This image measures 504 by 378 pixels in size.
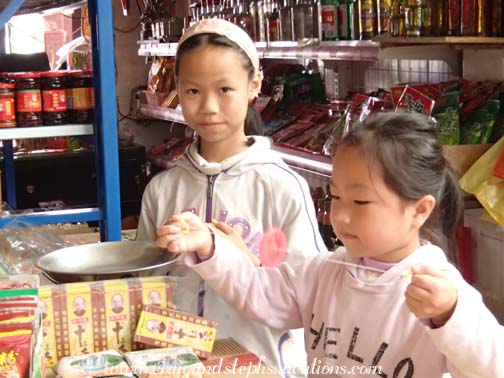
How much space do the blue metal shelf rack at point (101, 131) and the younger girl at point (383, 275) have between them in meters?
0.94

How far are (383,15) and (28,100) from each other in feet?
4.77

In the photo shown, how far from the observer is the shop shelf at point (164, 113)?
5.44 meters

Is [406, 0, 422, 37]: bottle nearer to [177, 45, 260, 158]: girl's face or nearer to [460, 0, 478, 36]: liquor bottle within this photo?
[460, 0, 478, 36]: liquor bottle

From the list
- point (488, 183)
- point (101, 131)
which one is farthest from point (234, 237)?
point (488, 183)

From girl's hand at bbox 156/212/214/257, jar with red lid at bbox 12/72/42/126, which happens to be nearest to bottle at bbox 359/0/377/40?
jar with red lid at bbox 12/72/42/126

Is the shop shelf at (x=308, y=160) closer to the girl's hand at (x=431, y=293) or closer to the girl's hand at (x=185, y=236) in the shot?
the girl's hand at (x=185, y=236)

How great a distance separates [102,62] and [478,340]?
154 centimetres

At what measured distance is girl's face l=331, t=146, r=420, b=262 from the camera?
1.42 metres

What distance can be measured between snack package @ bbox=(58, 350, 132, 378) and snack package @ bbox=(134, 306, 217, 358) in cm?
7

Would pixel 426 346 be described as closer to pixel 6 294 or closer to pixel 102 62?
pixel 6 294

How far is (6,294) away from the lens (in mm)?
1376

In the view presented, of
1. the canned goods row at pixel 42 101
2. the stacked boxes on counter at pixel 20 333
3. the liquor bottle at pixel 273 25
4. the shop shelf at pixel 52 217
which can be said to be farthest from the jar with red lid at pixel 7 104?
the liquor bottle at pixel 273 25

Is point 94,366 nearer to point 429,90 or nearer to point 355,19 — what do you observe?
point 429,90

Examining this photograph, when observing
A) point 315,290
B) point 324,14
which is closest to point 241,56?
point 315,290
